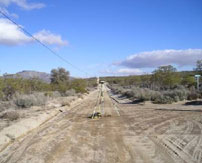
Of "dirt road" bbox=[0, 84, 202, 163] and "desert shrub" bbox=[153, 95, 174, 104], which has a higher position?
"desert shrub" bbox=[153, 95, 174, 104]

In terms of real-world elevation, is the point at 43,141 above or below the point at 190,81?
below

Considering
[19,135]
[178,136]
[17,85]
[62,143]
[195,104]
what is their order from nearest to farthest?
[62,143]
[178,136]
[19,135]
[195,104]
[17,85]

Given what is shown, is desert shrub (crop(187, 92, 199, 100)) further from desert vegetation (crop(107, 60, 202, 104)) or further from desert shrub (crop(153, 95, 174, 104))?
desert shrub (crop(153, 95, 174, 104))

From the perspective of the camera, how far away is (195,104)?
29344 mm

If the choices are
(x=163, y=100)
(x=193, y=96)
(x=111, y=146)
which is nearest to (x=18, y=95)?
(x=163, y=100)

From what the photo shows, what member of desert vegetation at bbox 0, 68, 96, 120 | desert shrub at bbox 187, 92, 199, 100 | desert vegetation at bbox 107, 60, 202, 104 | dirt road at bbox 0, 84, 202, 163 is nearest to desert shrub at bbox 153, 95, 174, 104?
desert vegetation at bbox 107, 60, 202, 104

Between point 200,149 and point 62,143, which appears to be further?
point 62,143

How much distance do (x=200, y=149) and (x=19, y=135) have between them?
929 centimetres

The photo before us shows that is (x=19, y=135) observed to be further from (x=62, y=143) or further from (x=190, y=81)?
(x=190, y=81)

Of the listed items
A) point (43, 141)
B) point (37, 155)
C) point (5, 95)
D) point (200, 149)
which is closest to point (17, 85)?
point (5, 95)

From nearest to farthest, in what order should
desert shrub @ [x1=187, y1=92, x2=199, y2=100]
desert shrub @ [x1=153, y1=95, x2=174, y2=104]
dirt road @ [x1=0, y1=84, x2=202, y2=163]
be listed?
dirt road @ [x1=0, y1=84, x2=202, y2=163], desert shrub @ [x1=153, y1=95, x2=174, y2=104], desert shrub @ [x1=187, y1=92, x2=199, y2=100]

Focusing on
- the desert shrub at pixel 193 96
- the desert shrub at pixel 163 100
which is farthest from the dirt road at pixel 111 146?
the desert shrub at pixel 193 96

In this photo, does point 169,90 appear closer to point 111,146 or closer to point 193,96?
point 193,96

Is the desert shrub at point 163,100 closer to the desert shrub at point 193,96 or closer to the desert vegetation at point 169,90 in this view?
the desert vegetation at point 169,90
